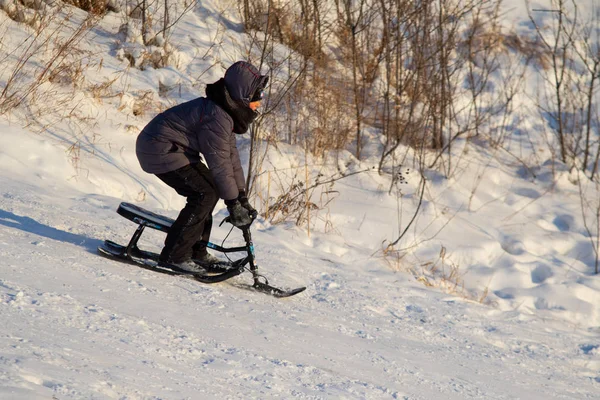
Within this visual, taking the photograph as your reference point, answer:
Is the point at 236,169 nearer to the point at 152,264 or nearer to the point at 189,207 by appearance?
the point at 189,207

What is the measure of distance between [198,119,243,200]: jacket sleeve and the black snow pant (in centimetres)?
19

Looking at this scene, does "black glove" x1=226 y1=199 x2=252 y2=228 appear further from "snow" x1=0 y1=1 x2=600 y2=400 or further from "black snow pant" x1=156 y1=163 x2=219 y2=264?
"snow" x1=0 y1=1 x2=600 y2=400

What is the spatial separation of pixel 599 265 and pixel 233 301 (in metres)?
6.44

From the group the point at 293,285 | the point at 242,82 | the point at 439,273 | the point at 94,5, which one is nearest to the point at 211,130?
the point at 242,82

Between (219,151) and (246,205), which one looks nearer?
(219,151)

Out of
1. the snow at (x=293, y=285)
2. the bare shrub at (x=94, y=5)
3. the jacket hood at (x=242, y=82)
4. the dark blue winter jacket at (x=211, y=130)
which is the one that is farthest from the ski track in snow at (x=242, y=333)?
the bare shrub at (x=94, y=5)

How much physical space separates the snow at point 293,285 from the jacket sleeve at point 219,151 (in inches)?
32.6

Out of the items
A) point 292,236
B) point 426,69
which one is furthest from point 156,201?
point 426,69

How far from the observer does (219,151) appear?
4.58 metres

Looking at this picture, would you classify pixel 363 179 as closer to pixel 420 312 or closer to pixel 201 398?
pixel 420 312

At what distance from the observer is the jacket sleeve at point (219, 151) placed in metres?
4.57

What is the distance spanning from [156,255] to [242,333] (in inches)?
48.7

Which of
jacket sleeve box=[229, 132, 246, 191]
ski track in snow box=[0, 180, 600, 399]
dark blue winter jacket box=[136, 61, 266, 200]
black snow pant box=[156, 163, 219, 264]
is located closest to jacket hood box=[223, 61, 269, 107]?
dark blue winter jacket box=[136, 61, 266, 200]

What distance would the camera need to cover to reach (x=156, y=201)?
7516 mm
